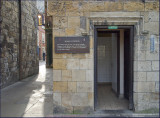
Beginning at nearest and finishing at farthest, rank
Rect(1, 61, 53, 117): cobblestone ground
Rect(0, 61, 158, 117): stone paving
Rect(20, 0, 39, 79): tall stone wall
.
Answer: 1. Rect(0, 61, 158, 117): stone paving
2. Rect(1, 61, 53, 117): cobblestone ground
3. Rect(20, 0, 39, 79): tall stone wall

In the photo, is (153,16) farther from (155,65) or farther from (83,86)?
(83,86)

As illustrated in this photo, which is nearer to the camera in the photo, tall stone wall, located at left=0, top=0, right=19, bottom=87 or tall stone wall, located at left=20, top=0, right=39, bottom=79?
tall stone wall, located at left=0, top=0, right=19, bottom=87

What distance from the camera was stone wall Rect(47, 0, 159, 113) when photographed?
408 cm

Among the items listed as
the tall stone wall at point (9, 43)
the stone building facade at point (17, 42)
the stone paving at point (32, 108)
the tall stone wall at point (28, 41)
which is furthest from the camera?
the tall stone wall at point (28, 41)

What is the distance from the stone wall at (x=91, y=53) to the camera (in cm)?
408

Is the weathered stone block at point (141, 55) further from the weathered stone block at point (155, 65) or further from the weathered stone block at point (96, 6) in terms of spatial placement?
the weathered stone block at point (96, 6)

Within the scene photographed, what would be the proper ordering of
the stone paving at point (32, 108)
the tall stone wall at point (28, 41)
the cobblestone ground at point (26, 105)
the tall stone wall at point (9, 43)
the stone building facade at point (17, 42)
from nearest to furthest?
the stone paving at point (32, 108) → the cobblestone ground at point (26, 105) → the tall stone wall at point (9, 43) → the stone building facade at point (17, 42) → the tall stone wall at point (28, 41)

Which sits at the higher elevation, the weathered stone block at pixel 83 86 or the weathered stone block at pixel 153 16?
the weathered stone block at pixel 153 16

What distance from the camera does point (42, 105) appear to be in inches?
190

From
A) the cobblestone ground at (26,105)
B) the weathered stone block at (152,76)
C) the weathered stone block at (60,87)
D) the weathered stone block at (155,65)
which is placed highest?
the weathered stone block at (155,65)

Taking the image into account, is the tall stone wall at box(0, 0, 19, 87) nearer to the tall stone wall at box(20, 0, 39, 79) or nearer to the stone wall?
the tall stone wall at box(20, 0, 39, 79)

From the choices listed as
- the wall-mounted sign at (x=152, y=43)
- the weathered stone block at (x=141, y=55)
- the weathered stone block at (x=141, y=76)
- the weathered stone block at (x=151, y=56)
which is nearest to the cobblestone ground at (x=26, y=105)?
the weathered stone block at (x=141, y=76)

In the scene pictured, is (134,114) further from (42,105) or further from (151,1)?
(151,1)

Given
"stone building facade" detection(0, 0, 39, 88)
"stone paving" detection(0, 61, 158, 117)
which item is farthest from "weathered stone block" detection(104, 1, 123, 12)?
"stone building facade" detection(0, 0, 39, 88)
